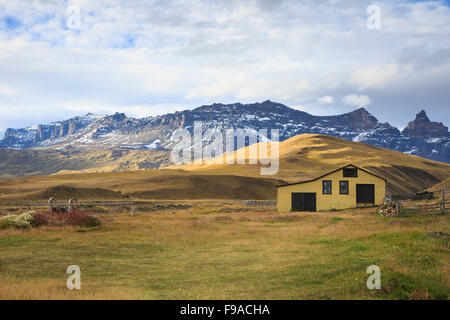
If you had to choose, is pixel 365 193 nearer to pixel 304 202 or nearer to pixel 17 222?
pixel 304 202

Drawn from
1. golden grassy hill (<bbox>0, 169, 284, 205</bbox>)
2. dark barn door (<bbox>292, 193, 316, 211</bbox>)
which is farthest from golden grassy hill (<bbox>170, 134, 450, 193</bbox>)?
dark barn door (<bbox>292, 193, 316, 211</bbox>)

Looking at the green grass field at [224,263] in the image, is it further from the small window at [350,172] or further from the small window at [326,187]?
the small window at [326,187]

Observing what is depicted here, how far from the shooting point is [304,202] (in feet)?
179

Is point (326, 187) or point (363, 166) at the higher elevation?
point (363, 166)

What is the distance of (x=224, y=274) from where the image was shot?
16.4 meters

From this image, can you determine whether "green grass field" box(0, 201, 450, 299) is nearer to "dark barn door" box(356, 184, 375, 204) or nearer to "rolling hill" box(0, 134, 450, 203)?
"dark barn door" box(356, 184, 375, 204)

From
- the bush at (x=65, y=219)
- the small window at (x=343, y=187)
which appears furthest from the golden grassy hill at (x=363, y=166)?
the bush at (x=65, y=219)

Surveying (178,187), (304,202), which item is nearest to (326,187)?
(304,202)

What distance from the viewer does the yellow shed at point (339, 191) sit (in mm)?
53094

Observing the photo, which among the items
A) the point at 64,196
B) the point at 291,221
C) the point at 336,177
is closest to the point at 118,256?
the point at 291,221

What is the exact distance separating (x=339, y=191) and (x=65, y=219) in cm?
3341

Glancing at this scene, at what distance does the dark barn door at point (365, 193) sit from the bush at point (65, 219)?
1274 inches

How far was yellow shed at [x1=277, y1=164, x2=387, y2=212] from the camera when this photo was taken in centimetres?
5309
